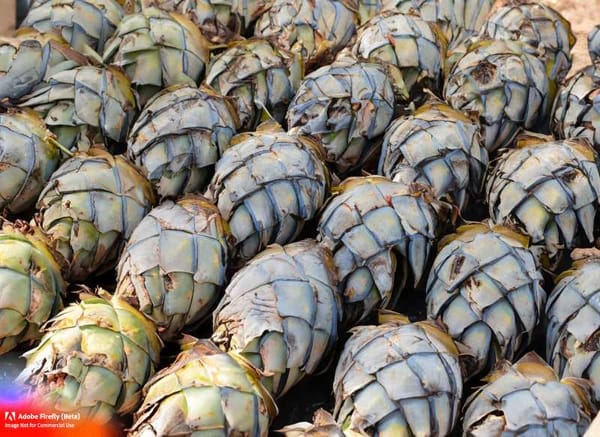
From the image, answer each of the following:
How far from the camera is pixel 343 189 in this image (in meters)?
2.64

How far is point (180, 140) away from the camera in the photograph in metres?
2.73

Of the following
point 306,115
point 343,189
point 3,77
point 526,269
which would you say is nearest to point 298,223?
point 343,189

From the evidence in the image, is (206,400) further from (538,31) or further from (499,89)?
(538,31)

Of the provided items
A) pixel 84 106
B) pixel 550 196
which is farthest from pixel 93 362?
pixel 550 196

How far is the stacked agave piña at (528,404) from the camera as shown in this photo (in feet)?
6.88

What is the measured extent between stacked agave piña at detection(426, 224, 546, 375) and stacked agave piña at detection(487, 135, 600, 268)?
0.13 m

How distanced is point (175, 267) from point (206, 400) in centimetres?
48

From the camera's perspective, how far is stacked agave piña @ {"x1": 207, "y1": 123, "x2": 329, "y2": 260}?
2.56 metres

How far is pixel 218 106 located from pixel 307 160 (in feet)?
1.28

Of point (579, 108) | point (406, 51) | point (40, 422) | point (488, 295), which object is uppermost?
point (406, 51)

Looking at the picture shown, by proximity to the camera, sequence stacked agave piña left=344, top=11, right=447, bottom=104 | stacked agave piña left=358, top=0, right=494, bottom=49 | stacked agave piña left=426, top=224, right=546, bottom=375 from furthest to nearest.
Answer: stacked agave piña left=358, top=0, right=494, bottom=49 < stacked agave piña left=344, top=11, right=447, bottom=104 < stacked agave piña left=426, top=224, right=546, bottom=375

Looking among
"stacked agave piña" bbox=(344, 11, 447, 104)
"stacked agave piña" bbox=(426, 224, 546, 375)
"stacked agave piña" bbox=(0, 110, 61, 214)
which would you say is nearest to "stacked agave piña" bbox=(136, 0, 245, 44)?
"stacked agave piña" bbox=(344, 11, 447, 104)

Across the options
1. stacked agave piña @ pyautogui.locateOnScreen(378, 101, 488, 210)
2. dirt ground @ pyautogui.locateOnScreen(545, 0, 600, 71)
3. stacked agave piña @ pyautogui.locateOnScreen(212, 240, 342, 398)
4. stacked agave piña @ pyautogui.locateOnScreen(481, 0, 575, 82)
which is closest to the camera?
stacked agave piña @ pyautogui.locateOnScreen(212, 240, 342, 398)

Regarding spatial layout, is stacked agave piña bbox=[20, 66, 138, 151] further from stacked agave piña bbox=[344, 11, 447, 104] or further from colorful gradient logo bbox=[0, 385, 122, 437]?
colorful gradient logo bbox=[0, 385, 122, 437]
